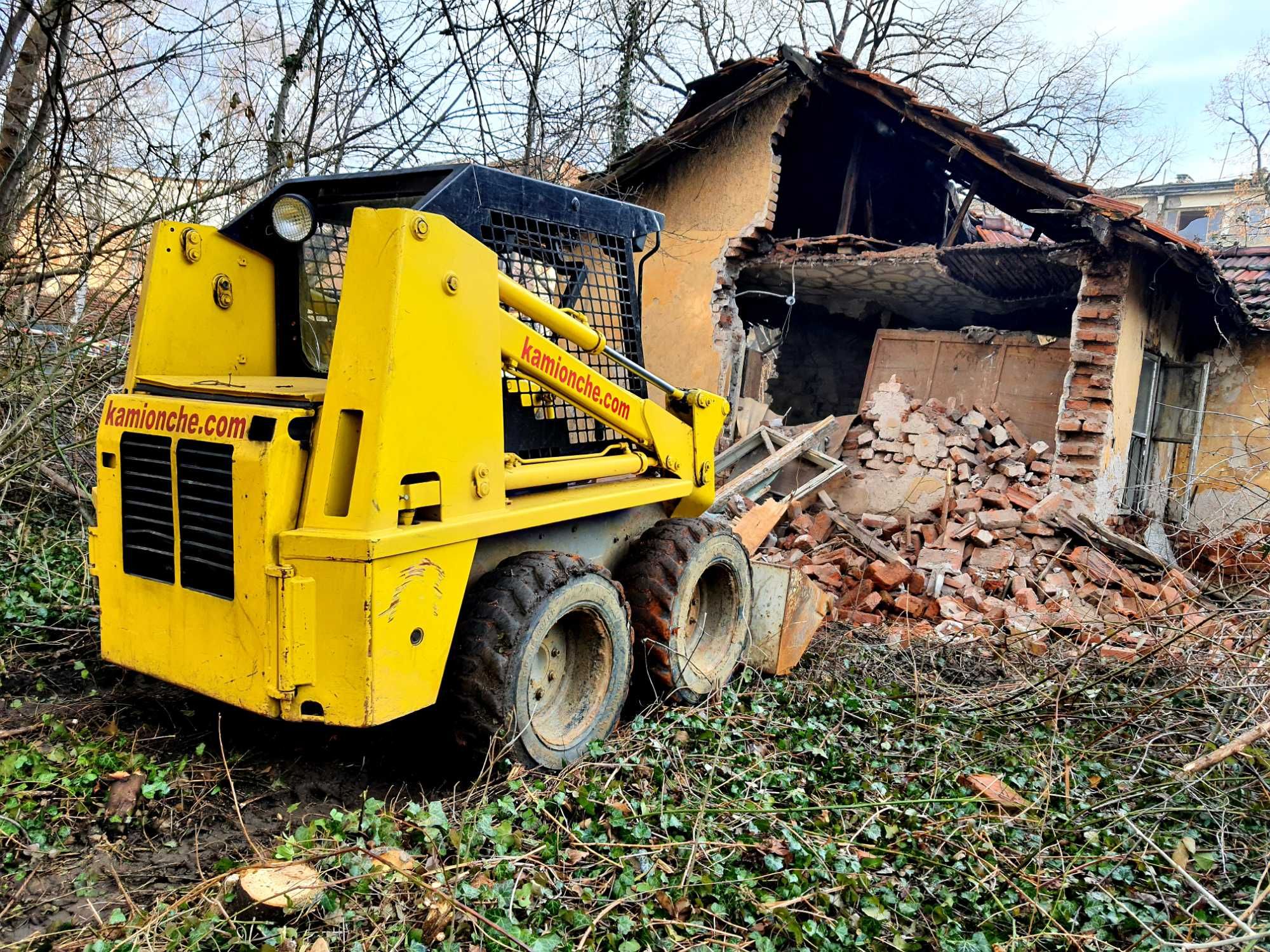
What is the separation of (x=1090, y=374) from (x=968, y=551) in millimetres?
1966

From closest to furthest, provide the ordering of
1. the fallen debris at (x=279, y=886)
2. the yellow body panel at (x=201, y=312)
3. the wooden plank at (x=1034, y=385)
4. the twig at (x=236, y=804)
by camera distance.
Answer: the fallen debris at (x=279, y=886)
the twig at (x=236, y=804)
the yellow body panel at (x=201, y=312)
the wooden plank at (x=1034, y=385)

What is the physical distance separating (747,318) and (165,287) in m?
7.91

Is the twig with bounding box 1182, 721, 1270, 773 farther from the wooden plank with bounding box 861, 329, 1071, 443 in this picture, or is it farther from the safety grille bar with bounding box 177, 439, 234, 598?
the wooden plank with bounding box 861, 329, 1071, 443

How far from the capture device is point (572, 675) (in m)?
3.88

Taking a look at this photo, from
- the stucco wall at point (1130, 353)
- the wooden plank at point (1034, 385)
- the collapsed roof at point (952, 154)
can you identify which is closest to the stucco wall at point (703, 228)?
the collapsed roof at point (952, 154)

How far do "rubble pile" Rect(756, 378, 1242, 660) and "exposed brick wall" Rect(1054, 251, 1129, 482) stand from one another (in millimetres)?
327

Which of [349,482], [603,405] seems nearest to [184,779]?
[349,482]

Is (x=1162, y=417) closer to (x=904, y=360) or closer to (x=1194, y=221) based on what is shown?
(x=904, y=360)

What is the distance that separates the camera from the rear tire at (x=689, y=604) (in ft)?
14.0

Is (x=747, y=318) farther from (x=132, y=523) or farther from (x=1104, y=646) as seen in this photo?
(x=132, y=523)

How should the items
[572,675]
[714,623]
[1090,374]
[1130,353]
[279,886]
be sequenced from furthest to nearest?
[1130,353] < [1090,374] < [714,623] < [572,675] < [279,886]

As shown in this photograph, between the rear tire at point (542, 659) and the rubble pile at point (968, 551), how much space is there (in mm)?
3138

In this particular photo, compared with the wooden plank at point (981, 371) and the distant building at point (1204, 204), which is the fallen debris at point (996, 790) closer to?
the wooden plank at point (981, 371)

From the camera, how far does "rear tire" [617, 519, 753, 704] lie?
427 centimetres
